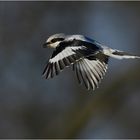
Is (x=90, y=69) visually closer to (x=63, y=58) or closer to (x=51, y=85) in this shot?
(x=63, y=58)

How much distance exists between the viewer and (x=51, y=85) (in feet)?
27.8

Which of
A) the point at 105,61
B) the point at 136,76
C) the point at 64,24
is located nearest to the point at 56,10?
the point at 64,24

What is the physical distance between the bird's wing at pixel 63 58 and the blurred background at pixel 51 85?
3205mm

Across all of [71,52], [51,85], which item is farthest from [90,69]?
[51,85]

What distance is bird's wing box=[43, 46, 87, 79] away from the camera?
189 inches

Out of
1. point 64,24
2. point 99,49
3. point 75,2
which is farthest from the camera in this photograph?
point 75,2

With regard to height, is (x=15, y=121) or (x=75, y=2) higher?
(x=75, y=2)

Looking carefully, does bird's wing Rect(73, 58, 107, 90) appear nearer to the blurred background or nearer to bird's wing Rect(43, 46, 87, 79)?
bird's wing Rect(43, 46, 87, 79)

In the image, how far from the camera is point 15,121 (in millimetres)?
8555

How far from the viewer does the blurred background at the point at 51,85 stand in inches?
324

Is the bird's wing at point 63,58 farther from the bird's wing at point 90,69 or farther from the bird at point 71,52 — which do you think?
the bird's wing at point 90,69

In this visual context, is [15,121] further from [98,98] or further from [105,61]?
[105,61]

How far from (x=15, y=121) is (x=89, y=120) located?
0.59 metres

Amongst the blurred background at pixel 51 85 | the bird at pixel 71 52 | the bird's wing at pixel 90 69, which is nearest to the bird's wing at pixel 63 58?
the bird at pixel 71 52
